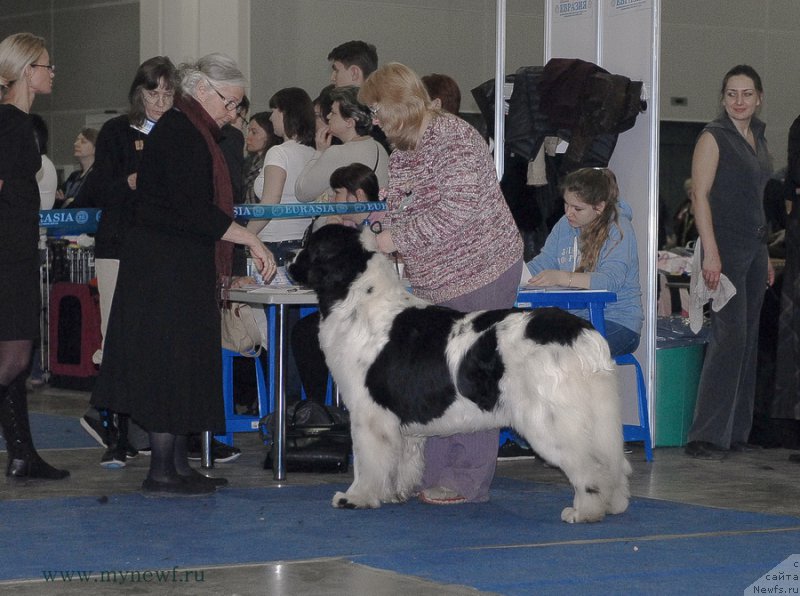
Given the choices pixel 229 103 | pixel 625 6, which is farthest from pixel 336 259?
pixel 625 6

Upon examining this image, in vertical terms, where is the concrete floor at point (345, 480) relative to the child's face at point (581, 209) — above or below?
below

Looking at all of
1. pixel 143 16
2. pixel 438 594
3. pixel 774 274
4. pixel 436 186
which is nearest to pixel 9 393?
pixel 436 186

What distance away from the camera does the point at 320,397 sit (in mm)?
6473

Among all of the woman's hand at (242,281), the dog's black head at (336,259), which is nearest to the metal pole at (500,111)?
the woman's hand at (242,281)

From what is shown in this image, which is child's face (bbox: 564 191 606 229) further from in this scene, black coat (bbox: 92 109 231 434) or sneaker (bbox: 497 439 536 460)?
black coat (bbox: 92 109 231 434)

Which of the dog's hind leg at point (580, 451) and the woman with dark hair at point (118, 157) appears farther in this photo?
the woman with dark hair at point (118, 157)

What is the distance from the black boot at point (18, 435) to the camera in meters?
5.47

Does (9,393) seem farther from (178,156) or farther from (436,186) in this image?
(436,186)

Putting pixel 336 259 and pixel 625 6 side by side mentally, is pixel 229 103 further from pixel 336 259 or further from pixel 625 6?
pixel 625 6

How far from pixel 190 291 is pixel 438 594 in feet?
6.33

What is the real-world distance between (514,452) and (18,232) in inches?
109

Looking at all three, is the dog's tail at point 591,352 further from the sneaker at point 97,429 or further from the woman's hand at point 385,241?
the sneaker at point 97,429

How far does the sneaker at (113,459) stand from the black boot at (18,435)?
46 cm

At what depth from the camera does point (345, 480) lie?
5707mm
